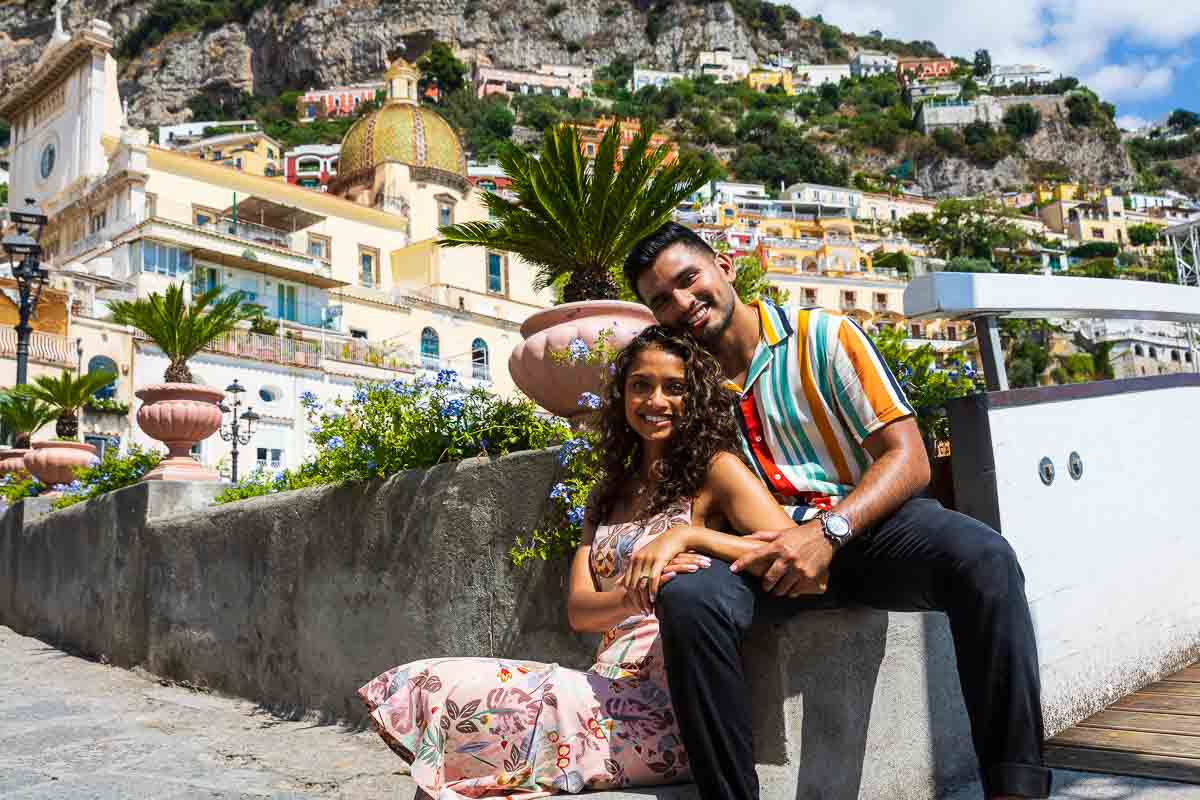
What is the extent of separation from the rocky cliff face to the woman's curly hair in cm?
11863

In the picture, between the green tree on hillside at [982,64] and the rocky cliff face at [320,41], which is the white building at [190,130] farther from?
the green tree on hillside at [982,64]

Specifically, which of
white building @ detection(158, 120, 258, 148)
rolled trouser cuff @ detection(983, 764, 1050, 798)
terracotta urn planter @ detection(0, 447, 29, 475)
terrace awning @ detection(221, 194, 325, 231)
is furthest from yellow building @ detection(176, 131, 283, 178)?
rolled trouser cuff @ detection(983, 764, 1050, 798)

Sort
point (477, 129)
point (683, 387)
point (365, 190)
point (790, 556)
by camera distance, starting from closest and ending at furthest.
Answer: point (790, 556) → point (683, 387) → point (365, 190) → point (477, 129)

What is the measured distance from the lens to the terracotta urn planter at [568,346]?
4.21 m

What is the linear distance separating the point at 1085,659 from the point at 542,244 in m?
3.55

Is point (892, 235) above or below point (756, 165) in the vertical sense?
below

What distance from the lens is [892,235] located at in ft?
314

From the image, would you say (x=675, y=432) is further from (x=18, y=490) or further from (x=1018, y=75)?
(x=1018, y=75)

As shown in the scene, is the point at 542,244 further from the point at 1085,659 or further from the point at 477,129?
the point at 477,129

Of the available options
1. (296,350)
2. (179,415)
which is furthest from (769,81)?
(179,415)

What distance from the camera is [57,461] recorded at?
1020 cm

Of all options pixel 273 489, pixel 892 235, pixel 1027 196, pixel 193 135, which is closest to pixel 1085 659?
pixel 273 489

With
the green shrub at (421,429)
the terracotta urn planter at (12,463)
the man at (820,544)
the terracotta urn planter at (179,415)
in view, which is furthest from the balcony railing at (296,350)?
the man at (820,544)

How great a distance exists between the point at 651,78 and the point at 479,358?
330 ft
